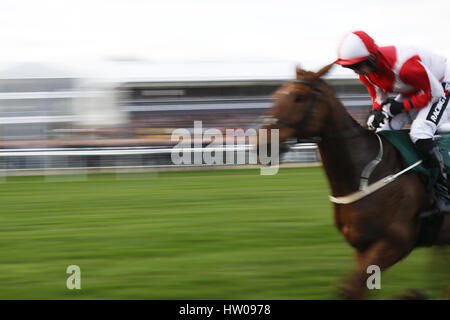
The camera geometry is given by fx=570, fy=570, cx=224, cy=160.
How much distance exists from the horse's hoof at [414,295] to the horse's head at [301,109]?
1222 millimetres

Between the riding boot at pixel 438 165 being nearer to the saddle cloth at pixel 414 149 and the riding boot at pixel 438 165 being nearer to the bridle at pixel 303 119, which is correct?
the saddle cloth at pixel 414 149

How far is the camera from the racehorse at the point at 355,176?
11.0 feet

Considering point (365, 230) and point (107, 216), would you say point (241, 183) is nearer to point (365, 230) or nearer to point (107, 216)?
point (107, 216)

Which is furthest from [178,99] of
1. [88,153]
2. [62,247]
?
[62,247]

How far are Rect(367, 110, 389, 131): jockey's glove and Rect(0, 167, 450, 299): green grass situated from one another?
1.13 m

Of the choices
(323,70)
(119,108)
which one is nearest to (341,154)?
(323,70)

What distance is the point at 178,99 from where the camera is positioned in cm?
1541

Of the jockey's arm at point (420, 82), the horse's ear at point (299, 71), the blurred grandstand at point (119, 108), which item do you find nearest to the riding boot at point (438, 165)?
the jockey's arm at point (420, 82)

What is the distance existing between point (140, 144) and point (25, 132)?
304 centimetres

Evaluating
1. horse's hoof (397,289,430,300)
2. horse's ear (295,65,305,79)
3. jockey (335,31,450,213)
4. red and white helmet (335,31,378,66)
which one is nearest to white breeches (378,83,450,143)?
jockey (335,31,450,213)

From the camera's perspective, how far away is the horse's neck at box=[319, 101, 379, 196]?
3.48 meters

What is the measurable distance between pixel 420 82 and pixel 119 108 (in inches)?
477

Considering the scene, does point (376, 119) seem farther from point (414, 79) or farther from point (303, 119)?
point (303, 119)

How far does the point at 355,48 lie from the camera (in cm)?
348
